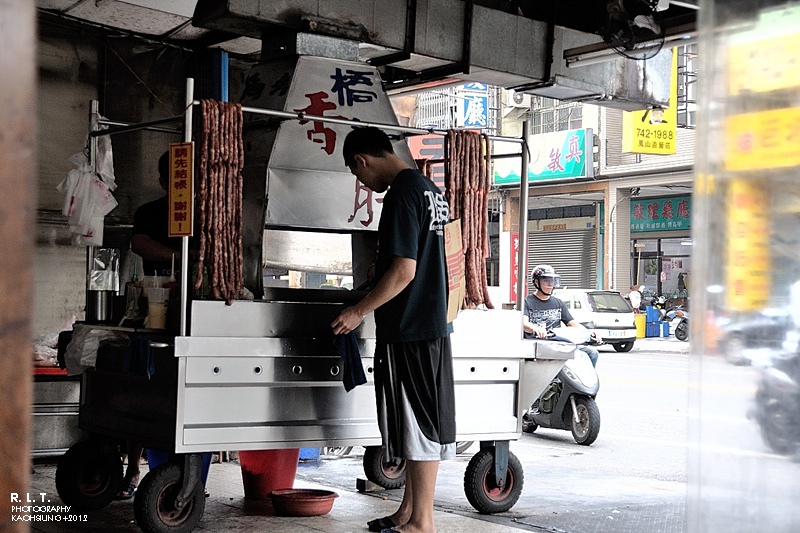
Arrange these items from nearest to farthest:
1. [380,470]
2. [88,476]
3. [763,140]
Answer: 1. [763,140]
2. [88,476]
3. [380,470]

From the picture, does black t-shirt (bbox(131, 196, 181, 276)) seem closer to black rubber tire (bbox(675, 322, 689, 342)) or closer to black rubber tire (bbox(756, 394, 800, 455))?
black rubber tire (bbox(756, 394, 800, 455))

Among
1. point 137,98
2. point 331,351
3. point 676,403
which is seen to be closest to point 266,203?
point 331,351

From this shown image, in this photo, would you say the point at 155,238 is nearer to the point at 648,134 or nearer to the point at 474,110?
the point at 474,110

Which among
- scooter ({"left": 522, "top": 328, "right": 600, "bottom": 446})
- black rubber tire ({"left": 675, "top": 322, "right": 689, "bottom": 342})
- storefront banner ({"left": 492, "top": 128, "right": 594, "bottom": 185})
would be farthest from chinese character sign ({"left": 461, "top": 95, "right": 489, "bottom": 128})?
scooter ({"left": 522, "top": 328, "right": 600, "bottom": 446})

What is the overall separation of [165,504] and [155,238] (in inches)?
74.3

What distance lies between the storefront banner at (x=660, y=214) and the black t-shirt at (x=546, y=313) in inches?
764

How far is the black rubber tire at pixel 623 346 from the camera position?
23.7 meters

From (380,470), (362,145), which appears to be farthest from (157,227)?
(380,470)

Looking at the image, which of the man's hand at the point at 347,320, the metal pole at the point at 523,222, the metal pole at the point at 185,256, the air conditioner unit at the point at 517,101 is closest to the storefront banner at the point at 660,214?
the air conditioner unit at the point at 517,101

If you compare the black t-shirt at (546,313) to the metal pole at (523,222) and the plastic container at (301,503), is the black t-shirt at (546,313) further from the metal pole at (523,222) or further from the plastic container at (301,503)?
the plastic container at (301,503)

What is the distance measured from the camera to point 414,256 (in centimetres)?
520

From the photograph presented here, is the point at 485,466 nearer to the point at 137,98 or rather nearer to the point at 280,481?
the point at 280,481

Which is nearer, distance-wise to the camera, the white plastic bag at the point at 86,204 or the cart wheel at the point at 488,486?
the cart wheel at the point at 488,486

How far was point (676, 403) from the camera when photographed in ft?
44.7
